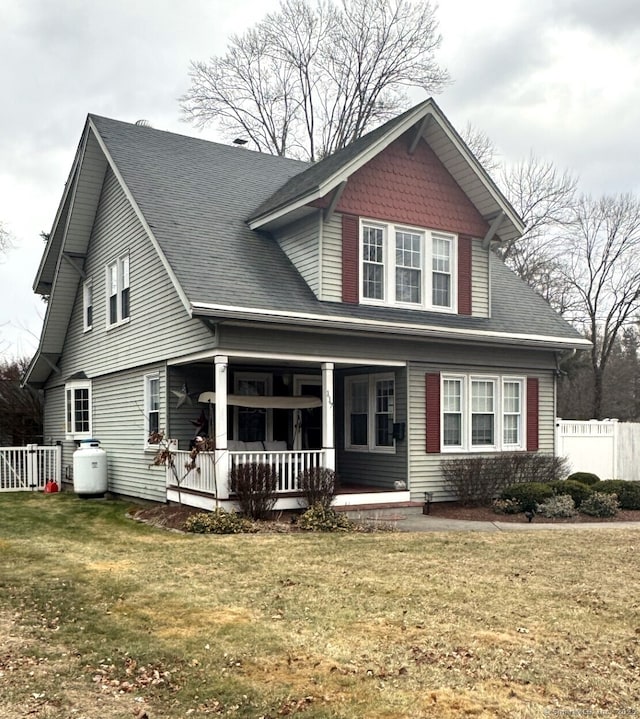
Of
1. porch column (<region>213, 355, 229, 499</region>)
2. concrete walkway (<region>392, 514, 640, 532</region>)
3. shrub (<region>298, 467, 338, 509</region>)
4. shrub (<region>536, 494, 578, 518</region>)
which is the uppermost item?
Answer: porch column (<region>213, 355, 229, 499</region>)

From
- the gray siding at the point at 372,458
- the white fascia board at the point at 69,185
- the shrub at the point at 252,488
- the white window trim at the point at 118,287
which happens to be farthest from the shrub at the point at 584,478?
the white fascia board at the point at 69,185

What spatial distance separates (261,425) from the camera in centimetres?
1605

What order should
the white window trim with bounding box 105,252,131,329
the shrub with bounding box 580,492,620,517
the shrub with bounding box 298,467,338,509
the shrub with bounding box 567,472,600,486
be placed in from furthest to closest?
the white window trim with bounding box 105,252,131,329 → the shrub with bounding box 567,472,600,486 → the shrub with bounding box 580,492,620,517 → the shrub with bounding box 298,467,338,509

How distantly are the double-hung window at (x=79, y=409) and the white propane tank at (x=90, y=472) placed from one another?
2243 millimetres

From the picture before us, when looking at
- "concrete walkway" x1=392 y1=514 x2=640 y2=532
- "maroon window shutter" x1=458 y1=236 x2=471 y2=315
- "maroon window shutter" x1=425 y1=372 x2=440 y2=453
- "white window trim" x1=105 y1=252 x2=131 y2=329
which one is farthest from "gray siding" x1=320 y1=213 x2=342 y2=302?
"white window trim" x1=105 y1=252 x2=131 y2=329

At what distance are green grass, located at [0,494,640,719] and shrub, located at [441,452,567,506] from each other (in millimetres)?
4221

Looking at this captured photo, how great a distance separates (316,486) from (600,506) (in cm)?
543

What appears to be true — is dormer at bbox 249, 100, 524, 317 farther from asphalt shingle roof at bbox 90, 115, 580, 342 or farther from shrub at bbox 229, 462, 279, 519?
shrub at bbox 229, 462, 279, 519

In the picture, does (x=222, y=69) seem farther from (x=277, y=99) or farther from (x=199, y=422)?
(x=199, y=422)

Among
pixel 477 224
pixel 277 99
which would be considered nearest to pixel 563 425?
pixel 477 224

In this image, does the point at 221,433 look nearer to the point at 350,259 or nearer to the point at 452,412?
the point at 350,259

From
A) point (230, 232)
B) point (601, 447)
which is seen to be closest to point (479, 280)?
point (230, 232)

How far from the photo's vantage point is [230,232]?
15.2 m

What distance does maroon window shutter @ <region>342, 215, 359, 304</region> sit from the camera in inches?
580
